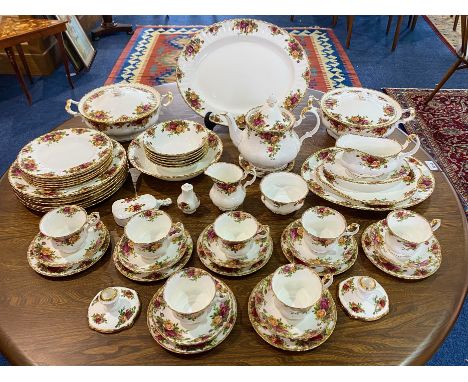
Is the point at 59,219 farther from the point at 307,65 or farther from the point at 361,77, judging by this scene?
the point at 361,77

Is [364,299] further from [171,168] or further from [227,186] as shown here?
[171,168]

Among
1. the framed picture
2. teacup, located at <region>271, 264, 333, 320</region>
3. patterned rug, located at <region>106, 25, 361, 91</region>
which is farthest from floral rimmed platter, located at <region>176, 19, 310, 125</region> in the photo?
the framed picture

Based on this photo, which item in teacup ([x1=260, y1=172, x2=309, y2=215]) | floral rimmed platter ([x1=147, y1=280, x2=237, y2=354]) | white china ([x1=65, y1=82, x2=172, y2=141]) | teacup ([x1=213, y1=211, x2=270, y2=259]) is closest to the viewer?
floral rimmed platter ([x1=147, y1=280, x2=237, y2=354])

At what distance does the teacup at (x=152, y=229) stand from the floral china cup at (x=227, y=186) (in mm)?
145

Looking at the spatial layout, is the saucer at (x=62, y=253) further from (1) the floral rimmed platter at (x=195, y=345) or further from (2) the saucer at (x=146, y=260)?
(1) the floral rimmed platter at (x=195, y=345)

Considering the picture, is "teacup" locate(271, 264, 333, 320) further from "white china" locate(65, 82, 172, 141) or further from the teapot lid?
"white china" locate(65, 82, 172, 141)

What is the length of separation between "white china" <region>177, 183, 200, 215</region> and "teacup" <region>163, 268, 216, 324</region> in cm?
26

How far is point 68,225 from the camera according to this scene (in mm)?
1066

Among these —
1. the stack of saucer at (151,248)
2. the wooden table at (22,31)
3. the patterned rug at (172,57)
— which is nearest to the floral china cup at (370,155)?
the stack of saucer at (151,248)

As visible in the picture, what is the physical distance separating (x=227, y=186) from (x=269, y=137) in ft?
0.64

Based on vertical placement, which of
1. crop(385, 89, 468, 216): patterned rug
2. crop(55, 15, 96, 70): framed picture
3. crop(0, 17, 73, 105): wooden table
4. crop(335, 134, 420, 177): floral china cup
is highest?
crop(335, 134, 420, 177): floral china cup

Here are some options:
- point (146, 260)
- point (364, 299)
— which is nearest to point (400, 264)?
point (364, 299)

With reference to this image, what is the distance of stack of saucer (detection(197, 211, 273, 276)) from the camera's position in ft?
3.22

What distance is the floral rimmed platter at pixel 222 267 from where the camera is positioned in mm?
987
